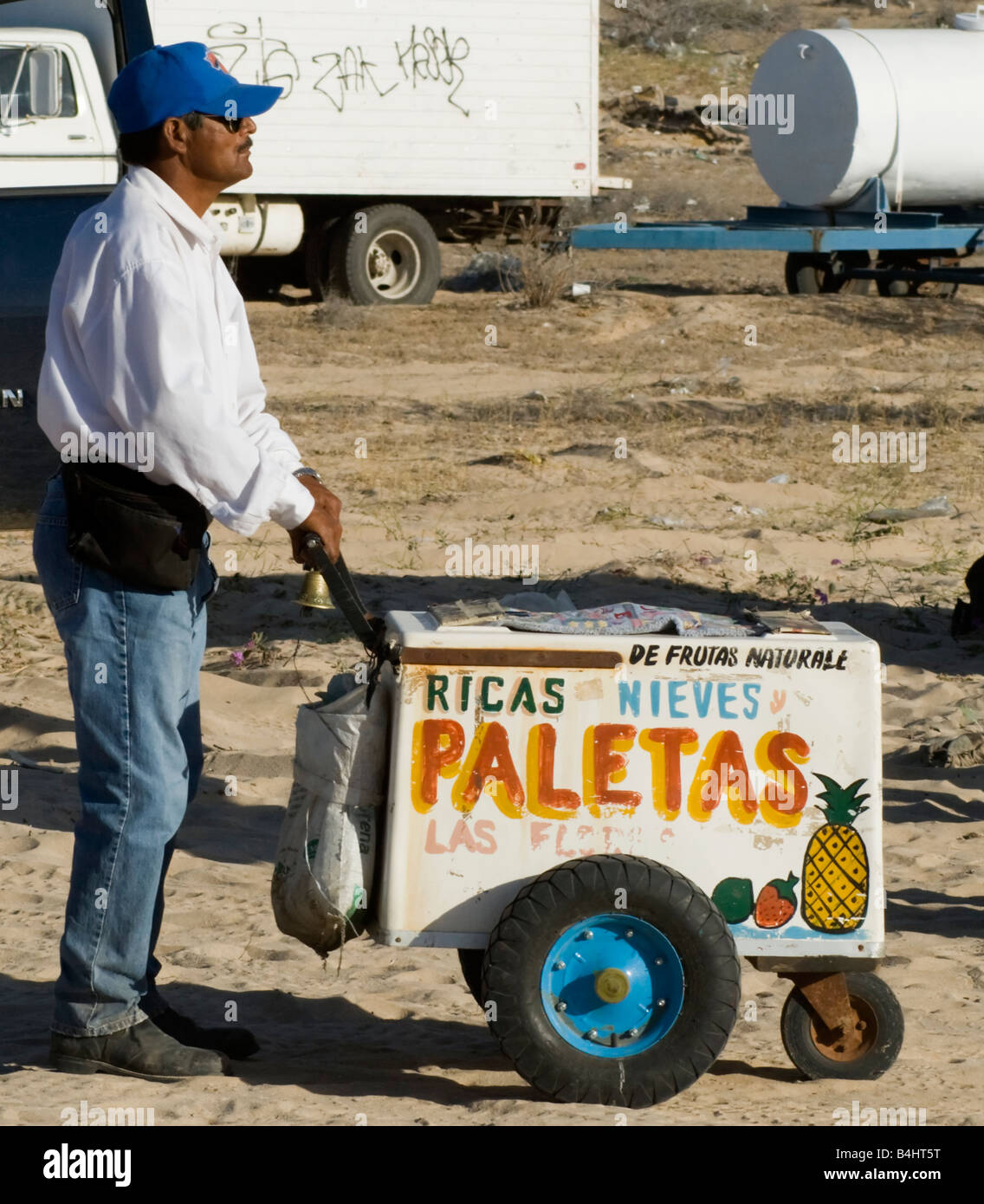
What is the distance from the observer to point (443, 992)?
350 cm

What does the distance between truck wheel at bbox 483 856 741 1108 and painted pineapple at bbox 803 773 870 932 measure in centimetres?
19

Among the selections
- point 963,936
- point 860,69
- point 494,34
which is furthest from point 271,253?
point 963,936

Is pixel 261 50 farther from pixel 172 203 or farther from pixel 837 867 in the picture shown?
pixel 837 867

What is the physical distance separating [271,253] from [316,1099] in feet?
40.2

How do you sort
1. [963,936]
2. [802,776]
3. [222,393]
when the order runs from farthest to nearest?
[963,936]
[802,776]
[222,393]

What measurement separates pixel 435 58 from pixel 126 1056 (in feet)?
42.2

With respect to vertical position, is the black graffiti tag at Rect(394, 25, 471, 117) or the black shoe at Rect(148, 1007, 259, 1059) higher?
the black graffiti tag at Rect(394, 25, 471, 117)

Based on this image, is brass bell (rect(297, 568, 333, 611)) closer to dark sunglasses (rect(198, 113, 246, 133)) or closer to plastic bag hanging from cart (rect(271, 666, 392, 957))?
plastic bag hanging from cart (rect(271, 666, 392, 957))

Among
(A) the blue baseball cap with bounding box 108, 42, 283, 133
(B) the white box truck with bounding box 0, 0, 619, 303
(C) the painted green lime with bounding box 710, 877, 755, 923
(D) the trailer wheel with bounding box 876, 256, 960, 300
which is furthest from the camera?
(D) the trailer wheel with bounding box 876, 256, 960, 300

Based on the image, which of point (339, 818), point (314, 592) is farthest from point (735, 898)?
point (314, 592)

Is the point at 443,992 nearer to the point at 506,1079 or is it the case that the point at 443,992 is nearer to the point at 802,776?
the point at 506,1079

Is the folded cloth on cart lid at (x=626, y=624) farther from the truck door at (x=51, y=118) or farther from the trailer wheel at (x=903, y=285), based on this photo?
the trailer wheel at (x=903, y=285)

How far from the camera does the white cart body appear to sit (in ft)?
9.16

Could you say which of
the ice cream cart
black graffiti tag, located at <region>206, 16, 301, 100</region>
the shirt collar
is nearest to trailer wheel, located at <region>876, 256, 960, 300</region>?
black graffiti tag, located at <region>206, 16, 301, 100</region>
